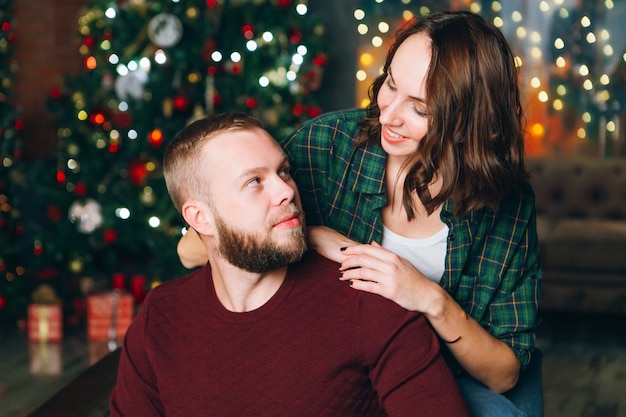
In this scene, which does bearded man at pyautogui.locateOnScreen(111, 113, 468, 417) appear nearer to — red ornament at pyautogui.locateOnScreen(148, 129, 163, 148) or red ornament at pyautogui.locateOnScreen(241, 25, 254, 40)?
red ornament at pyautogui.locateOnScreen(148, 129, 163, 148)

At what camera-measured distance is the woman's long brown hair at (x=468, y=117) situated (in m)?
1.64

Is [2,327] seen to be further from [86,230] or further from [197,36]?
[197,36]

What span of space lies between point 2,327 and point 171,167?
3.31 metres

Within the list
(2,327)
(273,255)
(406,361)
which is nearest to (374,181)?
(273,255)

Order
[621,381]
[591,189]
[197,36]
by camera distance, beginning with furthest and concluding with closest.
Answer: [591,189]
[197,36]
[621,381]

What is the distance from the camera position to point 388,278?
148 cm

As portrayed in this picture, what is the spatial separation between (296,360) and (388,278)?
0.74 feet

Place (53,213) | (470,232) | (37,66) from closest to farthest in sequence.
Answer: (470,232), (53,213), (37,66)

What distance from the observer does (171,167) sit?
1628 millimetres

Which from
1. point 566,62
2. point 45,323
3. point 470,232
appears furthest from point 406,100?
point 566,62

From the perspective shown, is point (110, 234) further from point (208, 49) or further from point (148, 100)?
point (208, 49)

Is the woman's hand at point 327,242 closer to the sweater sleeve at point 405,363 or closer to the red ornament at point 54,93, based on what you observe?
the sweater sleeve at point 405,363

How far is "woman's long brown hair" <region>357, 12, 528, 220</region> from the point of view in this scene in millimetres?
1637

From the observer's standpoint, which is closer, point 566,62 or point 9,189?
point 9,189
